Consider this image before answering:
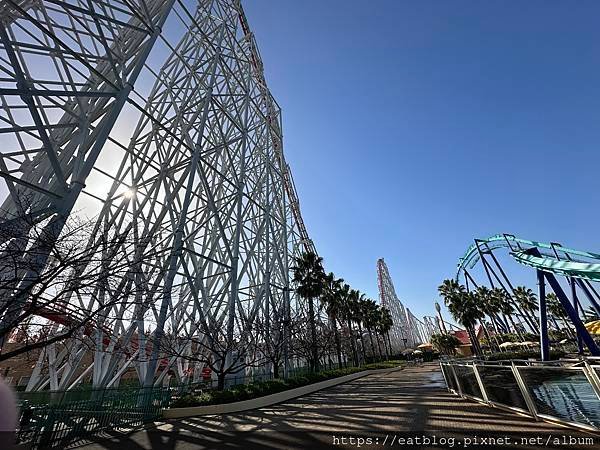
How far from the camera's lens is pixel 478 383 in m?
9.03

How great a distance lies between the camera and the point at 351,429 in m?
7.65

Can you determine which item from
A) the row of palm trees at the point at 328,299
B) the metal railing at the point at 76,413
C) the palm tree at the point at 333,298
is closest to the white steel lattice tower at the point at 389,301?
the row of palm trees at the point at 328,299

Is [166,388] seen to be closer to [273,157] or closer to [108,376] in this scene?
[108,376]

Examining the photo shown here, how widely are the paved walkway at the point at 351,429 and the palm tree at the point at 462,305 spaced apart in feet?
104

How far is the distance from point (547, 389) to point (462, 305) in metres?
35.2

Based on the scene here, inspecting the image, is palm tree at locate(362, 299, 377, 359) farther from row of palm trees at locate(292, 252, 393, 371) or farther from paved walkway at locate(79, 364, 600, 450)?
paved walkway at locate(79, 364, 600, 450)

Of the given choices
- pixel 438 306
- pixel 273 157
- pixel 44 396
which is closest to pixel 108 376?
pixel 44 396

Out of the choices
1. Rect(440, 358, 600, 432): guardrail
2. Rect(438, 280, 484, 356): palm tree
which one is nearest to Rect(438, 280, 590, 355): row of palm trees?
Rect(438, 280, 484, 356): palm tree

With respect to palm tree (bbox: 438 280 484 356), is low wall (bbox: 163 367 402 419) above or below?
below

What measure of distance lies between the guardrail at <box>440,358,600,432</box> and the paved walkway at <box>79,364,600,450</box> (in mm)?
295

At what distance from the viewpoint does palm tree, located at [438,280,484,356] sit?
3776 centimetres

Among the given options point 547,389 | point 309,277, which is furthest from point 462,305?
point 547,389

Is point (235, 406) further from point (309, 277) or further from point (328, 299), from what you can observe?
point (328, 299)

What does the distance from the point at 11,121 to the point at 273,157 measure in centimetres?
2235
